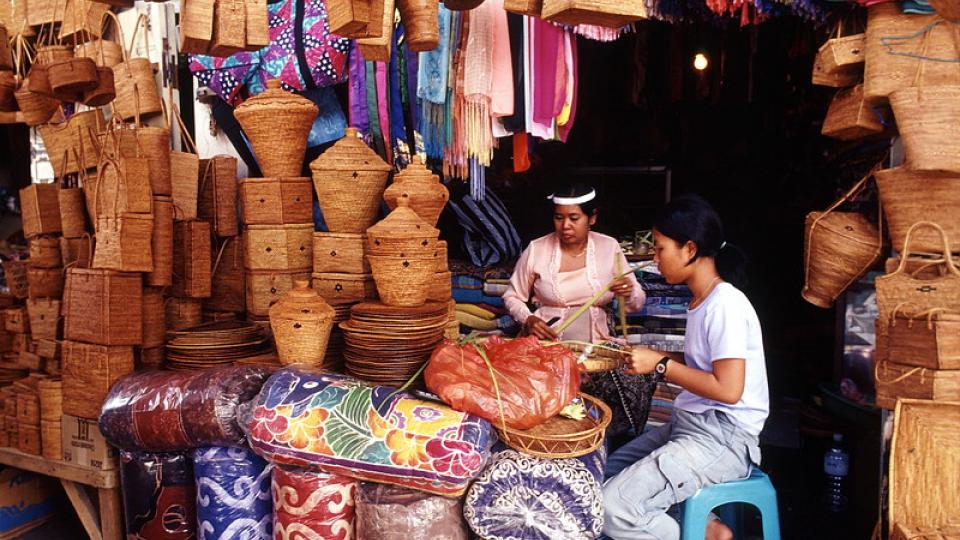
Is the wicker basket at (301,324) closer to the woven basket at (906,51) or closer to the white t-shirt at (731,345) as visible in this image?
the white t-shirt at (731,345)

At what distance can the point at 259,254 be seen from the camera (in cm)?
343

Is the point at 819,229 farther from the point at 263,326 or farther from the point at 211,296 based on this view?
the point at 211,296

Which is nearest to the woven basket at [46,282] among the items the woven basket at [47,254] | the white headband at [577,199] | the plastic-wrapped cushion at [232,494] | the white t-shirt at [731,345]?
the woven basket at [47,254]

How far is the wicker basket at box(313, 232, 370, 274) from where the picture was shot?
325cm

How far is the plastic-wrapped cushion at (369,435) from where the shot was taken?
2.38 m

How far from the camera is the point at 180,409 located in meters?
2.73

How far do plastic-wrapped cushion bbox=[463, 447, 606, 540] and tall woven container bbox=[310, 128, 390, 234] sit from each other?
140 centimetres

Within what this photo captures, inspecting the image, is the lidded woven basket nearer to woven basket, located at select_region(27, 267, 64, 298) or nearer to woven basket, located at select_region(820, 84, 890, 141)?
woven basket, located at select_region(820, 84, 890, 141)

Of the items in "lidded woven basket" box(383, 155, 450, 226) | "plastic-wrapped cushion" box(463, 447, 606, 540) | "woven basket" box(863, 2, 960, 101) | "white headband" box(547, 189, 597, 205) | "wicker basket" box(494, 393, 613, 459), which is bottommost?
"plastic-wrapped cushion" box(463, 447, 606, 540)

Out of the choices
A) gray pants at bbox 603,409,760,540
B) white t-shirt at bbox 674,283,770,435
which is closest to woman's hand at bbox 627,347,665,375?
white t-shirt at bbox 674,283,770,435

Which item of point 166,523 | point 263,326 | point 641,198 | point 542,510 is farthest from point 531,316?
point 641,198

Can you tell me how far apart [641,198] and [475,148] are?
377 centimetres

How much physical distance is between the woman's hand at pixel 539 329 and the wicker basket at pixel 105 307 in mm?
1927

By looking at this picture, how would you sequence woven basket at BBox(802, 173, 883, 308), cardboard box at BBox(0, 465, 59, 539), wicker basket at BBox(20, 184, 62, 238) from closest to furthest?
1. woven basket at BBox(802, 173, 883, 308)
2. wicker basket at BBox(20, 184, 62, 238)
3. cardboard box at BBox(0, 465, 59, 539)
